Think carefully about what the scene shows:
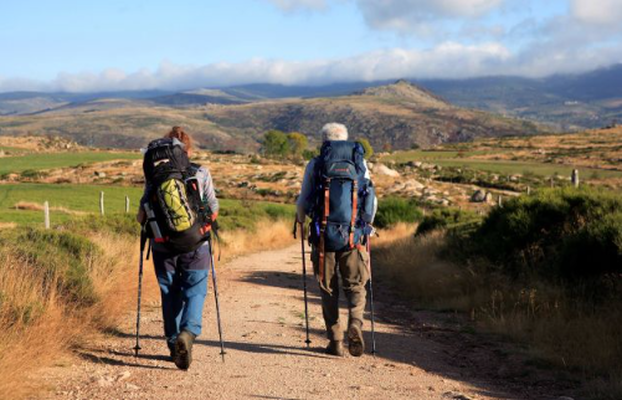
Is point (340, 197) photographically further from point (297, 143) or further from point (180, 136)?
point (297, 143)

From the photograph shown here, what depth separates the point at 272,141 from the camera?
552 feet

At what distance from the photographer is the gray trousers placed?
8.47 meters

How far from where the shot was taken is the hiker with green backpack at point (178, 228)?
24.5ft

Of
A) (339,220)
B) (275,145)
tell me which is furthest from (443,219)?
(275,145)

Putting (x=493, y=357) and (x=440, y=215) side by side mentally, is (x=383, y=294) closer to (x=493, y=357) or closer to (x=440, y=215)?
(x=493, y=357)

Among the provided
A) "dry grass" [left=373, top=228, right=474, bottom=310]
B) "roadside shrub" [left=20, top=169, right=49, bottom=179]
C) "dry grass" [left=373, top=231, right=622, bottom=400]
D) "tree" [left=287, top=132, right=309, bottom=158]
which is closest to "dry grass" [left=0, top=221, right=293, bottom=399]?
"dry grass" [left=373, top=231, right=622, bottom=400]

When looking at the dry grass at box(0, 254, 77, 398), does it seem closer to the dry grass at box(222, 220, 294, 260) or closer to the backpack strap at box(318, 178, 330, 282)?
the backpack strap at box(318, 178, 330, 282)

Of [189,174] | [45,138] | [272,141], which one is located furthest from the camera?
[272,141]

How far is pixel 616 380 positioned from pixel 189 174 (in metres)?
5.02

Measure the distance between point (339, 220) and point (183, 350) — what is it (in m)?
2.23

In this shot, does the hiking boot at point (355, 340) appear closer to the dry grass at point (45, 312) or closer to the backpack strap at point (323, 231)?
the backpack strap at point (323, 231)

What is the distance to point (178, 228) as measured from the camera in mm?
7465

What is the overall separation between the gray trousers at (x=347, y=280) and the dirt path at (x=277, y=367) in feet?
1.71

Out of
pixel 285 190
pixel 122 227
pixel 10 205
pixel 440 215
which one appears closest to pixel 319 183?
pixel 122 227
